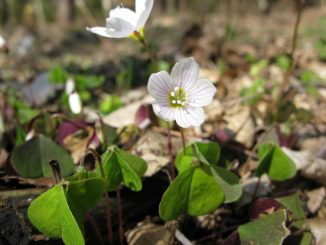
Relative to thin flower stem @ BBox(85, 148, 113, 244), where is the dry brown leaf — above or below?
below

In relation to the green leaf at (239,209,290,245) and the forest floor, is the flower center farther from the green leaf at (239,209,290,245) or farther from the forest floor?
the green leaf at (239,209,290,245)

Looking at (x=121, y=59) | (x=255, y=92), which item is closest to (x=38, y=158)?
(x=255, y=92)

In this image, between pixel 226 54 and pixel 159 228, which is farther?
pixel 226 54

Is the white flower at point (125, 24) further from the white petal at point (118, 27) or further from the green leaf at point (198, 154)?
the green leaf at point (198, 154)

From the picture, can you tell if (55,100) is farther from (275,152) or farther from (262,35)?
(262,35)

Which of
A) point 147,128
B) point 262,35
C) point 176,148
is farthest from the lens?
point 262,35

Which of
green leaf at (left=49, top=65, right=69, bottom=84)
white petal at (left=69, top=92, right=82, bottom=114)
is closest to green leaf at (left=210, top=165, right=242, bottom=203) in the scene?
white petal at (left=69, top=92, right=82, bottom=114)

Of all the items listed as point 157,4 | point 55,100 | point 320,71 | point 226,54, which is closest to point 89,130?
point 55,100
